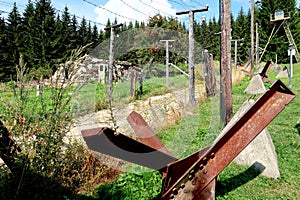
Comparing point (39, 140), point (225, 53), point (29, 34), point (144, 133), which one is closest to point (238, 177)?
point (144, 133)

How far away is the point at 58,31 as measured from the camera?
24594 mm

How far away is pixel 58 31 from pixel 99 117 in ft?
73.2

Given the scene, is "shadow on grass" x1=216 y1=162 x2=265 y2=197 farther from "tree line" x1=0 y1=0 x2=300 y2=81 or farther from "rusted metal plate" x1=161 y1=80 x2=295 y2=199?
"tree line" x1=0 y1=0 x2=300 y2=81

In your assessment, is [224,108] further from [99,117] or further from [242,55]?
[242,55]

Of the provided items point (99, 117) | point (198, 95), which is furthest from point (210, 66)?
point (99, 117)

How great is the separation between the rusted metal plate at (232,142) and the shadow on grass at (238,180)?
2.99 feet

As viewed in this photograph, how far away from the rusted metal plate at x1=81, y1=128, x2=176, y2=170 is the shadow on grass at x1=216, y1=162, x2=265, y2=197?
3.02ft

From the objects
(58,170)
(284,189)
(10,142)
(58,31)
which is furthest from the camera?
(58,31)

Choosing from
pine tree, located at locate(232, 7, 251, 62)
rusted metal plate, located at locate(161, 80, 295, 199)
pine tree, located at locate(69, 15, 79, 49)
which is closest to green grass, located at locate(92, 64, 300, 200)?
rusted metal plate, located at locate(161, 80, 295, 199)

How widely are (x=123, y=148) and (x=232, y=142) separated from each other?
0.85 meters

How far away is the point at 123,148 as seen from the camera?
212 centimetres

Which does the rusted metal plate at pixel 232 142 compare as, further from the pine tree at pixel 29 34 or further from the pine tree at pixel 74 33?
the pine tree at pixel 74 33

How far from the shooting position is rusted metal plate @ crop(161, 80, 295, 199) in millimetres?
2133

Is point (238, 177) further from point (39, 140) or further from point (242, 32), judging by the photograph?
point (242, 32)
